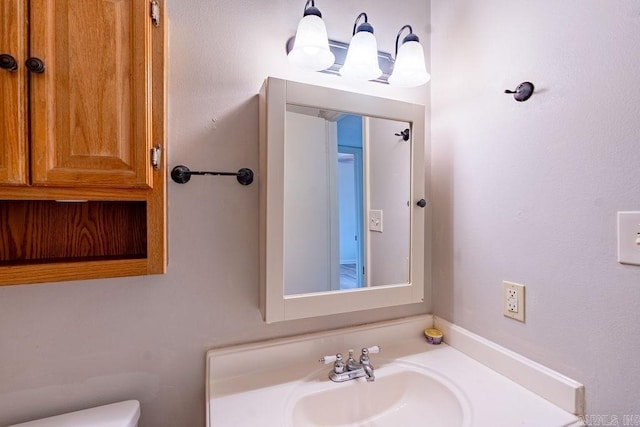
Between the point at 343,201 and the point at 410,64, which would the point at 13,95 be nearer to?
the point at 343,201

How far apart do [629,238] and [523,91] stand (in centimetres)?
47

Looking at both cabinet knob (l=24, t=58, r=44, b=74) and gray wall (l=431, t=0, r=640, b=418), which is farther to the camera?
gray wall (l=431, t=0, r=640, b=418)

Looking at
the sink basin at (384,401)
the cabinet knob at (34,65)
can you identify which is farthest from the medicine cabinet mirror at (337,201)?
the cabinet knob at (34,65)

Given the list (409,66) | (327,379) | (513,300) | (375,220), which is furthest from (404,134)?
(327,379)

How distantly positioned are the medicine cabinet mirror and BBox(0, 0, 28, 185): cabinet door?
0.51 meters

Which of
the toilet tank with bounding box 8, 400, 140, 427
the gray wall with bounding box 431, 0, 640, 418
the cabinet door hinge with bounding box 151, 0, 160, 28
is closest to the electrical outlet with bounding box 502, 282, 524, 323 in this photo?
the gray wall with bounding box 431, 0, 640, 418

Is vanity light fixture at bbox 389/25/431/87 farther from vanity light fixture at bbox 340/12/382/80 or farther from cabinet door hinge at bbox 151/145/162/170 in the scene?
cabinet door hinge at bbox 151/145/162/170

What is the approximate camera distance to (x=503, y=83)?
0.93 m

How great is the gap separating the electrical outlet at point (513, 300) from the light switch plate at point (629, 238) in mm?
262

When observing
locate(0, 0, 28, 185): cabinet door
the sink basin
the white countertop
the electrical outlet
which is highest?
locate(0, 0, 28, 185): cabinet door

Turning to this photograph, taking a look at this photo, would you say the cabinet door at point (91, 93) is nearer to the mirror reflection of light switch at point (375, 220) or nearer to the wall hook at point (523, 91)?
the mirror reflection of light switch at point (375, 220)

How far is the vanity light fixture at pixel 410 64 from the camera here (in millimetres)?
1024

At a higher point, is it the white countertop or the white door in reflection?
the white door in reflection

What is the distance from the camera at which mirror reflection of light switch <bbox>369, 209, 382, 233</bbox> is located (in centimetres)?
106
